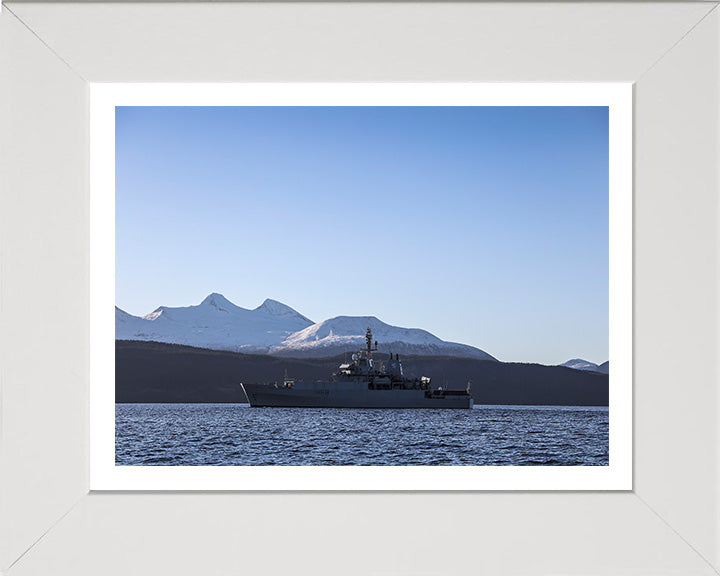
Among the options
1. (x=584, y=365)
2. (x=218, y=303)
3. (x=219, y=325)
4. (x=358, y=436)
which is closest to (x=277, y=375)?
(x=219, y=325)

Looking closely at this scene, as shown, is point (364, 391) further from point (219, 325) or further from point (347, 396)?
point (219, 325)

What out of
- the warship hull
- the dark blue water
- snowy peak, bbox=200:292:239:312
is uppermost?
snowy peak, bbox=200:292:239:312

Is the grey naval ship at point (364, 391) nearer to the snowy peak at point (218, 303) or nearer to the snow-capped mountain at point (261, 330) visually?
the snow-capped mountain at point (261, 330)

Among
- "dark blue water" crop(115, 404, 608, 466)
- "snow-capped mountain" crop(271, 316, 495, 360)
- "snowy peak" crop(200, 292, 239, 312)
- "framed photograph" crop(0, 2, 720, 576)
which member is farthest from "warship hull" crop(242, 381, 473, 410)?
"framed photograph" crop(0, 2, 720, 576)

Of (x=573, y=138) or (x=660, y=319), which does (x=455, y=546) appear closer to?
(x=660, y=319)

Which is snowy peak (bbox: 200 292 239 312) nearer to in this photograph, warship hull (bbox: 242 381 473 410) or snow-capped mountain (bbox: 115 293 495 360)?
snow-capped mountain (bbox: 115 293 495 360)

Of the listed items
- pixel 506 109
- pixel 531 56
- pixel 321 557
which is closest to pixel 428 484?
pixel 321 557

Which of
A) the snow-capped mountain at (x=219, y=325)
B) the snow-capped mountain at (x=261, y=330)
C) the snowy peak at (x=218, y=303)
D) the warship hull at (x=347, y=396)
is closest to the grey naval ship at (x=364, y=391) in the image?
the warship hull at (x=347, y=396)
